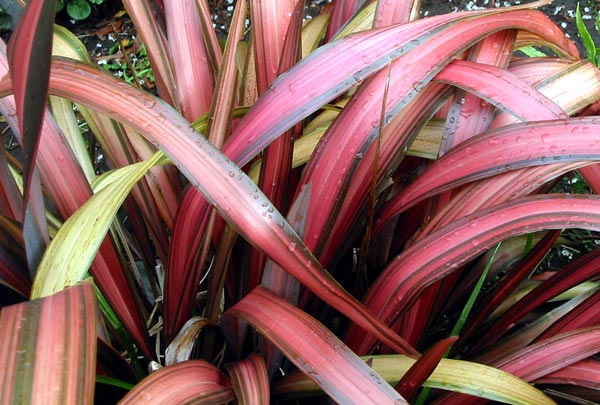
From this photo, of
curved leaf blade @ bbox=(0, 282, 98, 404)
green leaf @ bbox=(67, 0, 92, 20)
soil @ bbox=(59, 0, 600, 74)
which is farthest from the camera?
green leaf @ bbox=(67, 0, 92, 20)

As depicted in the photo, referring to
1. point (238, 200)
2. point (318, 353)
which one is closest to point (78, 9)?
point (238, 200)

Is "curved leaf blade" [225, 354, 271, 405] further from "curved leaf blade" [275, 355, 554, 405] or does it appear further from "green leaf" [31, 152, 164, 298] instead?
"green leaf" [31, 152, 164, 298]

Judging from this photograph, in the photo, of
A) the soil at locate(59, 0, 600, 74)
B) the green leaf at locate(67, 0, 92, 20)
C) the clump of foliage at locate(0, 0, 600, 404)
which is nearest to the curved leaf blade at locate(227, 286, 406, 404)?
the clump of foliage at locate(0, 0, 600, 404)

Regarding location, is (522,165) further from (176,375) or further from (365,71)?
(176,375)

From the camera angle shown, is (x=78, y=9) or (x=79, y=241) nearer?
(x=79, y=241)

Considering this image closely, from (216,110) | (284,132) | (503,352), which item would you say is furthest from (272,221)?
(503,352)

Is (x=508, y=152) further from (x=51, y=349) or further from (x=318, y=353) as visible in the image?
(x=51, y=349)

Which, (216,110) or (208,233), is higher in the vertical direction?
(216,110)

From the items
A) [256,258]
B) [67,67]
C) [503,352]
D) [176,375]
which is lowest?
[176,375]
